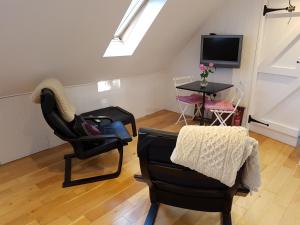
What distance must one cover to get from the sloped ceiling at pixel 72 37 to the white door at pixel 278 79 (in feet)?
3.15

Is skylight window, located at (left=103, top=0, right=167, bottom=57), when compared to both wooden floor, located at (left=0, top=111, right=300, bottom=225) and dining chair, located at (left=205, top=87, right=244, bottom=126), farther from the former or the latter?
wooden floor, located at (left=0, top=111, right=300, bottom=225)

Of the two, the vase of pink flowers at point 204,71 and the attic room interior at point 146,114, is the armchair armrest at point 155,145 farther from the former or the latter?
the vase of pink flowers at point 204,71

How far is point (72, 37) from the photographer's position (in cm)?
239

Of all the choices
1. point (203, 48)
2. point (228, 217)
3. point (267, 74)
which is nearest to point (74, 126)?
point (228, 217)

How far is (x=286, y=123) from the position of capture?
128 inches

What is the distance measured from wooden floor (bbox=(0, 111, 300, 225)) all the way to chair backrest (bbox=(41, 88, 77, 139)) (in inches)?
21.7

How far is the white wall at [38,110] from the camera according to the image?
8.86 ft

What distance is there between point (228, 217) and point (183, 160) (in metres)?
0.78

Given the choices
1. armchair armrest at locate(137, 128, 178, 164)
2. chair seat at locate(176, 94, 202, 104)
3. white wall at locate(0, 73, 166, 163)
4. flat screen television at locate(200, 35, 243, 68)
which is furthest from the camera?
chair seat at locate(176, 94, 202, 104)

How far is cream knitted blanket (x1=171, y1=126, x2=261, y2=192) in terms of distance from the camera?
3.79 feet

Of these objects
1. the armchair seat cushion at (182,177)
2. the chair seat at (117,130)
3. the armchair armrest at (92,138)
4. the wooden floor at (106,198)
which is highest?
the armchair seat cushion at (182,177)

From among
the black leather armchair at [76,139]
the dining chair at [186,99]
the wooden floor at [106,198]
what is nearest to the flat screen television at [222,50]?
the dining chair at [186,99]

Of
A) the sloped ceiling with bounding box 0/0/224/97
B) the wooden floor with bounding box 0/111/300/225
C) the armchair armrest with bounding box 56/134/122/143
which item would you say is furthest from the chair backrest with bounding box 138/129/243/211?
the sloped ceiling with bounding box 0/0/224/97

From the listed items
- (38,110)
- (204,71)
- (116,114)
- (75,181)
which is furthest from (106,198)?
(204,71)
